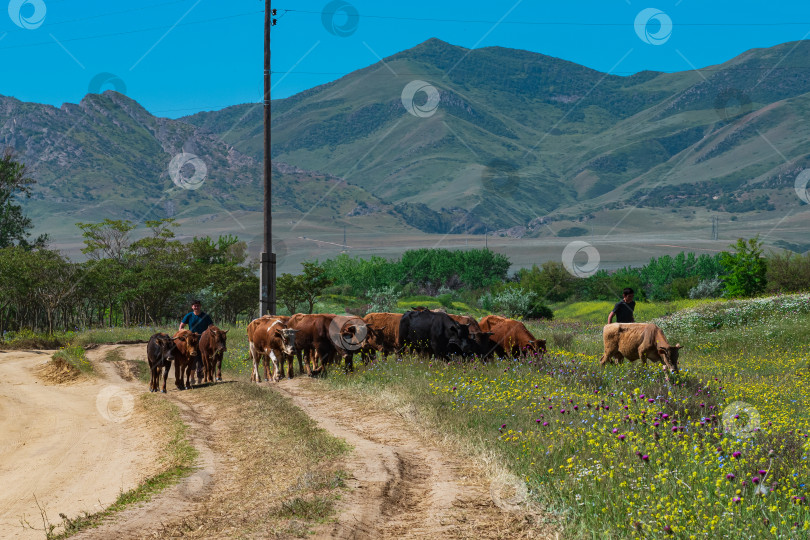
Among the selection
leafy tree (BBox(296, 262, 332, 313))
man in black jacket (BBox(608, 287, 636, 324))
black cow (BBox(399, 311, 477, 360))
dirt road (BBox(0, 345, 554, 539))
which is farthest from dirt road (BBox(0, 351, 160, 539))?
leafy tree (BBox(296, 262, 332, 313))

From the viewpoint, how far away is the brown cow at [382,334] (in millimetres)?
20891

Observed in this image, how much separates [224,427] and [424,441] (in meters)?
4.62

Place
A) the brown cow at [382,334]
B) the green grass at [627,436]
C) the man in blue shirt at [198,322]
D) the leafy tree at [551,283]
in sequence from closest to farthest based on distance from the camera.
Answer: the green grass at [627,436]
the brown cow at [382,334]
the man in blue shirt at [198,322]
the leafy tree at [551,283]

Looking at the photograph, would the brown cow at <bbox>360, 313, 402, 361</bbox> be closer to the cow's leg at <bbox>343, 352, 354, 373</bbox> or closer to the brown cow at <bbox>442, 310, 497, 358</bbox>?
the cow's leg at <bbox>343, 352, 354, 373</bbox>

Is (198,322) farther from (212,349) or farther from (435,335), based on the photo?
(435,335)

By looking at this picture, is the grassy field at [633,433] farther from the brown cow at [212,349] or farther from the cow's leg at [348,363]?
the brown cow at [212,349]

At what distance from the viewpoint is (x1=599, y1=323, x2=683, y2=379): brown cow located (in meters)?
16.9

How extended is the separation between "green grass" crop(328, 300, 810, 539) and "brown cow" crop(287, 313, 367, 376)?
1307 millimetres

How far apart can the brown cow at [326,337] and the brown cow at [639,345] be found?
6.16m

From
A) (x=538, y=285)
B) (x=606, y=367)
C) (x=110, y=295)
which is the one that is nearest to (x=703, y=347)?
(x=606, y=367)

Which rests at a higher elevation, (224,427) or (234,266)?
(234,266)

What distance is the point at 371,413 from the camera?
14.6 m

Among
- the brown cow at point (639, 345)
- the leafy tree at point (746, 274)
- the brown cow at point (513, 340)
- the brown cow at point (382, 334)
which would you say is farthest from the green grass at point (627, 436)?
the leafy tree at point (746, 274)

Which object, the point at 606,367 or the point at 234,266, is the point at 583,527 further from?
→ the point at 234,266
